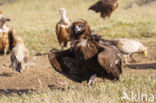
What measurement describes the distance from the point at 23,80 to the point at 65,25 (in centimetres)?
379

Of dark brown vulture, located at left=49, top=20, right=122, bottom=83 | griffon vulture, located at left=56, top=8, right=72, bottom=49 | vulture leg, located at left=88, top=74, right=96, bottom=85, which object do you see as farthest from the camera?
griffon vulture, located at left=56, top=8, right=72, bottom=49

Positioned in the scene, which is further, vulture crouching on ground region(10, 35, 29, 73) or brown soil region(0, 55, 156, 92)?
vulture crouching on ground region(10, 35, 29, 73)

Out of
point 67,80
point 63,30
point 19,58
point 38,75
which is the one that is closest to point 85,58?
point 67,80

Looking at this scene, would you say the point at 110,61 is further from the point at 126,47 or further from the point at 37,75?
the point at 126,47

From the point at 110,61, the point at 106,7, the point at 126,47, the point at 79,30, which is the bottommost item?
the point at 126,47

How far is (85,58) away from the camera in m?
5.17

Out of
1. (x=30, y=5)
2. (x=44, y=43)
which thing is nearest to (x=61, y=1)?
(x=30, y=5)

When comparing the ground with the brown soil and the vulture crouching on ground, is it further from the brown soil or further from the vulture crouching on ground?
the vulture crouching on ground

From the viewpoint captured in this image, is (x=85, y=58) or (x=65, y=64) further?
(x=65, y=64)

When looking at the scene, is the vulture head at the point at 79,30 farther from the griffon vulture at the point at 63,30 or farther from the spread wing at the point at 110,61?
the griffon vulture at the point at 63,30

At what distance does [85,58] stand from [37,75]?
3.06 m

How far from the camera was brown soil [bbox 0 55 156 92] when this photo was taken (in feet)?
23.4

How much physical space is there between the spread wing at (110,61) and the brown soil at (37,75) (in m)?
1.79

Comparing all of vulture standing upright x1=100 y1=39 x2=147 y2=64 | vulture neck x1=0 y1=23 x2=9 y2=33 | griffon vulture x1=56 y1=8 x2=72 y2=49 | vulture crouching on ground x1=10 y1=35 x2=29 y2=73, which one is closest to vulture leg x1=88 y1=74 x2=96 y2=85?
vulture crouching on ground x1=10 y1=35 x2=29 y2=73
